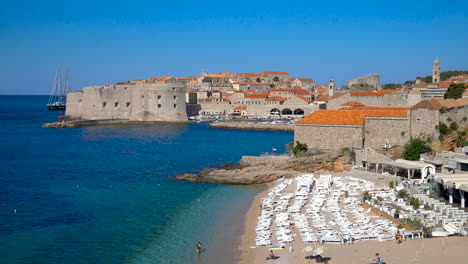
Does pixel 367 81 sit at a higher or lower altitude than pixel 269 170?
higher

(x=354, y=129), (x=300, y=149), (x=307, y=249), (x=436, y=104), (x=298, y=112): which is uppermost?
(x=436, y=104)

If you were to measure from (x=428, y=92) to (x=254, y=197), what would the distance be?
23.0m

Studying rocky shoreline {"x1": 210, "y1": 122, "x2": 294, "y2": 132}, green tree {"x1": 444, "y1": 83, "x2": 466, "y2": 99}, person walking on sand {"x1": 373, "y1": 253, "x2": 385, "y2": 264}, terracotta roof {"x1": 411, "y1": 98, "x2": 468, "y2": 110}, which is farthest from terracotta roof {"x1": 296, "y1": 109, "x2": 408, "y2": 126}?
rocky shoreline {"x1": 210, "y1": 122, "x2": 294, "y2": 132}

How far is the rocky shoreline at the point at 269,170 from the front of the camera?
17562 mm

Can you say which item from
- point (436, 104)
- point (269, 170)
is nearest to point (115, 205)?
point (269, 170)

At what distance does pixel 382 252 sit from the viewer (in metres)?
9.37

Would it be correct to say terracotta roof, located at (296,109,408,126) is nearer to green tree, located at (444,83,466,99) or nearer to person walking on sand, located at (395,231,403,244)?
green tree, located at (444,83,466,99)

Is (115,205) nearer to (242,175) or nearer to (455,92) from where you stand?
(242,175)

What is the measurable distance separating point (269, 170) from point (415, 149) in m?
5.17

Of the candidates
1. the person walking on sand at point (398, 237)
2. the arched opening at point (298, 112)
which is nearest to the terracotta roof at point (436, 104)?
the person walking on sand at point (398, 237)

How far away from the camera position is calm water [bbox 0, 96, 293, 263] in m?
10.8

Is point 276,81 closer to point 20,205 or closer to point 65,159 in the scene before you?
point 65,159

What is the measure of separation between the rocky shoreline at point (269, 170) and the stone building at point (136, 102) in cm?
2843

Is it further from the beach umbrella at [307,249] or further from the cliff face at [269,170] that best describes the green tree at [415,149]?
the beach umbrella at [307,249]
